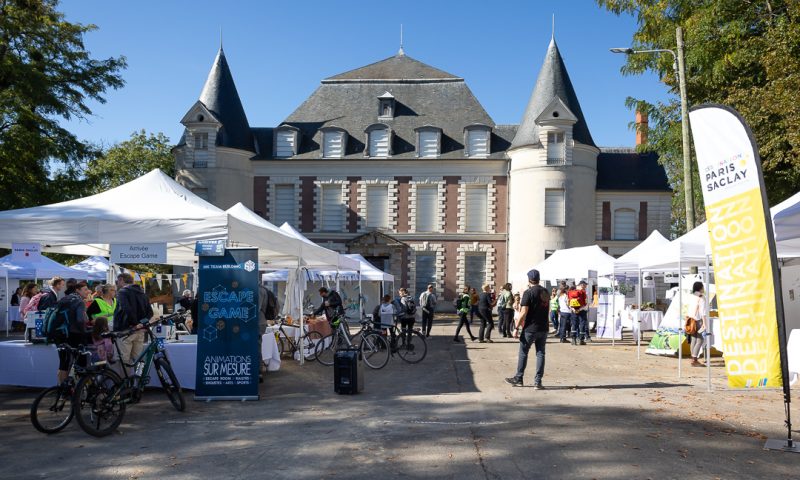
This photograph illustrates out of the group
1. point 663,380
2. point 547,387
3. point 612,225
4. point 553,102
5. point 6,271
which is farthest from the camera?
point 612,225

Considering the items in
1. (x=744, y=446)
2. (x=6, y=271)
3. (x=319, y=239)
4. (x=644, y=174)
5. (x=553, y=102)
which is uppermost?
(x=553, y=102)

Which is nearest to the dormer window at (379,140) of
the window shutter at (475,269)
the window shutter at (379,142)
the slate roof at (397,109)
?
the window shutter at (379,142)

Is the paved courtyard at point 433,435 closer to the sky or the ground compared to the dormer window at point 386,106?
closer to the ground

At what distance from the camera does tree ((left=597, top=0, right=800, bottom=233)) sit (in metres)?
15.6

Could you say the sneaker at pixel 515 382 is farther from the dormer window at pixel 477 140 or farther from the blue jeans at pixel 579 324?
the dormer window at pixel 477 140

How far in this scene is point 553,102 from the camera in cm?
3522

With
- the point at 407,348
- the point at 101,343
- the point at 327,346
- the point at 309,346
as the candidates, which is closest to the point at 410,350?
the point at 407,348

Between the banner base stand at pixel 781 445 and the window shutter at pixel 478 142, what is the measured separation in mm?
31451

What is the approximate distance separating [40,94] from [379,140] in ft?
57.2

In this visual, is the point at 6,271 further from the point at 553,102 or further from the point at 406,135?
the point at 553,102

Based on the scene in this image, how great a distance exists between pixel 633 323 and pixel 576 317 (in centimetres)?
149

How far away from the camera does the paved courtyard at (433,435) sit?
19.7ft

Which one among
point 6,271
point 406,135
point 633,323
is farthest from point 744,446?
point 406,135

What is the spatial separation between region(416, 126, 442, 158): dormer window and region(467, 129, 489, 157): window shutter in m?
1.63
